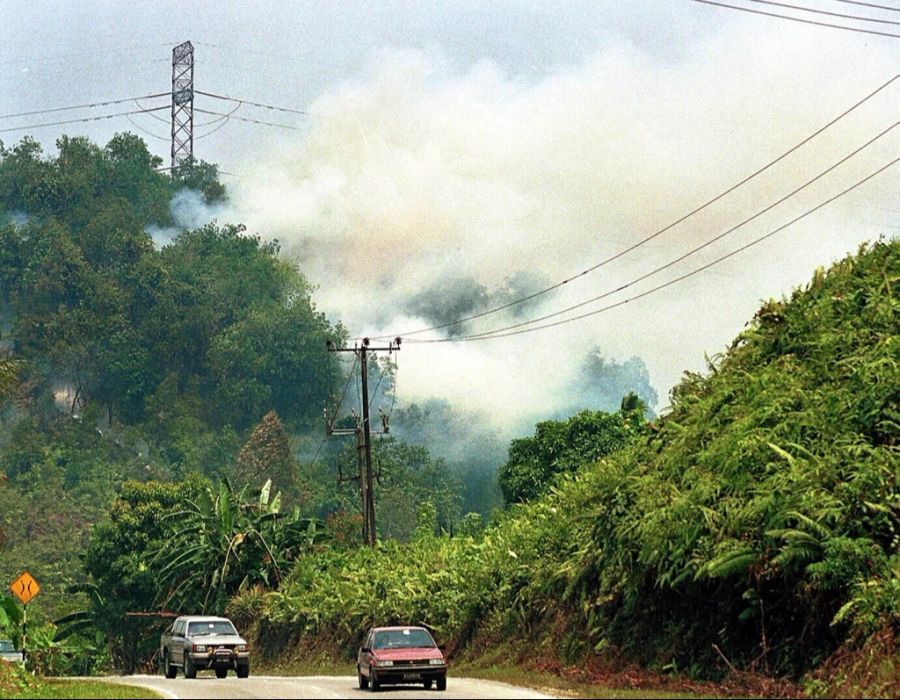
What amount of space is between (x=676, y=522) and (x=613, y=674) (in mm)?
4939

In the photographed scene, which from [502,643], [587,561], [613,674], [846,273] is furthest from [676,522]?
[502,643]

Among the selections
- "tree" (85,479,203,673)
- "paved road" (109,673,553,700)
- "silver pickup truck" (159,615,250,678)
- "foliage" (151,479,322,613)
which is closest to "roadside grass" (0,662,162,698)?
"paved road" (109,673,553,700)

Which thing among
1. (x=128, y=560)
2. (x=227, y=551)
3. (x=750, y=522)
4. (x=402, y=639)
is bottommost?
(x=402, y=639)

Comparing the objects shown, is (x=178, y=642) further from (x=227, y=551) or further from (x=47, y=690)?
(x=227, y=551)

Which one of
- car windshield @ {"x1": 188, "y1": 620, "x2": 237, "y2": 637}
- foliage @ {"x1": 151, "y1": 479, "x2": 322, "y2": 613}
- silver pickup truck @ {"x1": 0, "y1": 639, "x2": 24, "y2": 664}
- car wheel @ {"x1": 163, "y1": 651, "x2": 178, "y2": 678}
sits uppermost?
foliage @ {"x1": 151, "y1": 479, "x2": 322, "y2": 613}

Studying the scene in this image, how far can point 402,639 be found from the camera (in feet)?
119

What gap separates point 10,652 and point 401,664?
68.6 feet

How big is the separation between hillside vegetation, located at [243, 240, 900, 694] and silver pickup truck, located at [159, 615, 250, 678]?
322 inches

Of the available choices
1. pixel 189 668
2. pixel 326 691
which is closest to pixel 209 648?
pixel 189 668

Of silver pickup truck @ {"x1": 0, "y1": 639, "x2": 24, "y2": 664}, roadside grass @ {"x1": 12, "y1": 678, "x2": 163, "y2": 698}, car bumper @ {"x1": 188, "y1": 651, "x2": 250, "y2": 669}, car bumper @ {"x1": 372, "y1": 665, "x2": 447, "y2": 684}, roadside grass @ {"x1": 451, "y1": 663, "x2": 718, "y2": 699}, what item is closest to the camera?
roadside grass @ {"x1": 451, "y1": 663, "x2": 718, "y2": 699}

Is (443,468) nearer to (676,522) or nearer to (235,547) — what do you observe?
(235,547)

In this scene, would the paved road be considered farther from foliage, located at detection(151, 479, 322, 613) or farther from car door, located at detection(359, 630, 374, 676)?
foliage, located at detection(151, 479, 322, 613)

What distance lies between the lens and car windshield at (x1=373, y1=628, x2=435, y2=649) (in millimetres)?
36031

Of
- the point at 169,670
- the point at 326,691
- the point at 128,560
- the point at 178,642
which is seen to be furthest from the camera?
the point at 128,560
